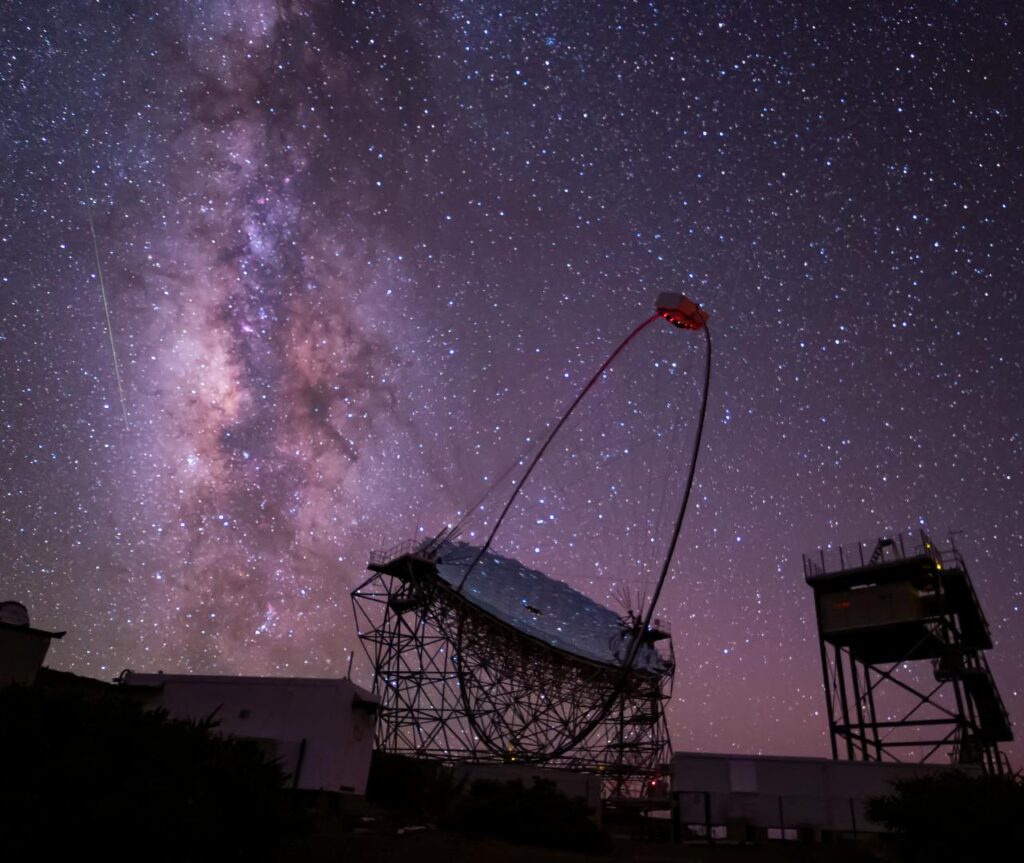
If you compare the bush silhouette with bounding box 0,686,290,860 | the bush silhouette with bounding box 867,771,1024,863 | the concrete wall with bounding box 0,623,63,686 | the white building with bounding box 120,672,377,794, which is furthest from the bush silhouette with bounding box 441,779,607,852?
the concrete wall with bounding box 0,623,63,686

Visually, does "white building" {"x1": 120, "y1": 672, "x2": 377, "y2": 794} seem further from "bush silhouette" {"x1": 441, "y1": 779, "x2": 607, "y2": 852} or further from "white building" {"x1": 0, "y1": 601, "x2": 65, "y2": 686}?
"bush silhouette" {"x1": 441, "y1": 779, "x2": 607, "y2": 852}

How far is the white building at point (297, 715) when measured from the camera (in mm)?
24469

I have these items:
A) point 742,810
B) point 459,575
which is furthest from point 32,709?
point 459,575

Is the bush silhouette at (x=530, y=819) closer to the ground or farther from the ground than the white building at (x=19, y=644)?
closer to the ground

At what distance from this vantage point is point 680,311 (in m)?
24.7

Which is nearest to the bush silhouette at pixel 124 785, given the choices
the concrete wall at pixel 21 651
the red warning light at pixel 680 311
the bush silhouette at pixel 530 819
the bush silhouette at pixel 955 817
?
the bush silhouette at pixel 955 817

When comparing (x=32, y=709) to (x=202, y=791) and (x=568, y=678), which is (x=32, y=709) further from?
(x=568, y=678)

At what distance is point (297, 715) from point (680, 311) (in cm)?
1742

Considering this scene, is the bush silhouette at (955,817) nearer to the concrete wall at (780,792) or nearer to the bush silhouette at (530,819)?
the bush silhouette at (530,819)

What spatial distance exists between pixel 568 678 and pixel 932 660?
15.7 metres

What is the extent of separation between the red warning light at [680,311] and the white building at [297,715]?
15.6 meters

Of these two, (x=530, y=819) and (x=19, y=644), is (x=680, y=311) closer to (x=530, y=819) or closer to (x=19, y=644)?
(x=530, y=819)

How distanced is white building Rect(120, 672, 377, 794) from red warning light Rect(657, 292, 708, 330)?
1556 cm

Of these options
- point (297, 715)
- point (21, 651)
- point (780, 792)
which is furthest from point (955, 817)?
point (21, 651)
